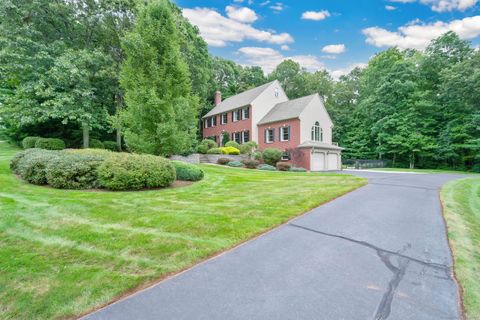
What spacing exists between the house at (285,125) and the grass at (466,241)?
14.6 meters

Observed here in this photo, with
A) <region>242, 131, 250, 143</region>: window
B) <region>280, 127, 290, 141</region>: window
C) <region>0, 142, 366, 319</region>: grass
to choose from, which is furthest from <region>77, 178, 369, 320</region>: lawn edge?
<region>242, 131, 250, 143</region>: window

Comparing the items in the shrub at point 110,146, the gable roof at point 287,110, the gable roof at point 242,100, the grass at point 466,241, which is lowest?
the grass at point 466,241

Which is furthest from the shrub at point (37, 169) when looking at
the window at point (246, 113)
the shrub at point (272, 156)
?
the window at point (246, 113)

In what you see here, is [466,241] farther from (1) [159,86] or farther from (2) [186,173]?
(1) [159,86]

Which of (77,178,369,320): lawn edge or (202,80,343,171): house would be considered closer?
(77,178,369,320): lawn edge

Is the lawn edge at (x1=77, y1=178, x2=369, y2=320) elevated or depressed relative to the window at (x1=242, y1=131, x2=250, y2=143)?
depressed

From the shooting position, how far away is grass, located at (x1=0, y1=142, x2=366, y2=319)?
2842mm

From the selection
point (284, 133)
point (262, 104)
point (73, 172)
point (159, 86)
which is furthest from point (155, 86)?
point (262, 104)

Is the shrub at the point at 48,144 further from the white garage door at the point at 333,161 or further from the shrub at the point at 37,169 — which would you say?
the white garage door at the point at 333,161

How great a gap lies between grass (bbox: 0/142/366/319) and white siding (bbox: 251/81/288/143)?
1991 cm

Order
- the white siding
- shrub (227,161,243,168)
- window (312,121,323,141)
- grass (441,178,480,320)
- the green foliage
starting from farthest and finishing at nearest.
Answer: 1. the white siding
2. window (312,121,323,141)
3. shrub (227,161,243,168)
4. the green foliage
5. grass (441,178,480,320)

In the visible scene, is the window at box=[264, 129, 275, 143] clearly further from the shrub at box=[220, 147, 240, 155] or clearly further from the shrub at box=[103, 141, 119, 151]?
the shrub at box=[103, 141, 119, 151]

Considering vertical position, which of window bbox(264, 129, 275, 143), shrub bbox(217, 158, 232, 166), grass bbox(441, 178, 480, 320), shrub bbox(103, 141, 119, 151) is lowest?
grass bbox(441, 178, 480, 320)

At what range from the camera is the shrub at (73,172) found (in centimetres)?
768
